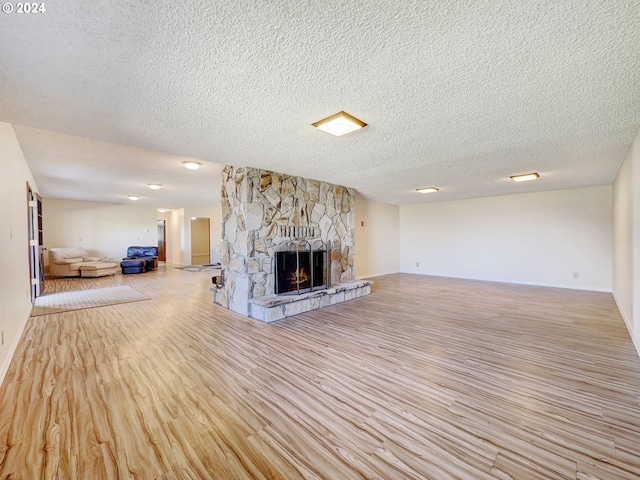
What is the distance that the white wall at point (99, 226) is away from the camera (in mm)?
8578

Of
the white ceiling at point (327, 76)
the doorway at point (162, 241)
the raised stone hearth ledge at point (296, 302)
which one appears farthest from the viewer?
the doorway at point (162, 241)

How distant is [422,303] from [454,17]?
441 cm

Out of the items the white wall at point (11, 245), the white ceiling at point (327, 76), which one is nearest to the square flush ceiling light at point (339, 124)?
the white ceiling at point (327, 76)

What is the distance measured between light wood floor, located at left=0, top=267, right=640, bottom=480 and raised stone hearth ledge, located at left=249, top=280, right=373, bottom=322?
0.23 meters

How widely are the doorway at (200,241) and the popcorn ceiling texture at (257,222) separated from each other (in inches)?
292

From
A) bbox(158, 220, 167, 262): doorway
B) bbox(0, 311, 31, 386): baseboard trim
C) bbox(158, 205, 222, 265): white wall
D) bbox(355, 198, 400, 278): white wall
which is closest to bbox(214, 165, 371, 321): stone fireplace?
bbox(355, 198, 400, 278): white wall

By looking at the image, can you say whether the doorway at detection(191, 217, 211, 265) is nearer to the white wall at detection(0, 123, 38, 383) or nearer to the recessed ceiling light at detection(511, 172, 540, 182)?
the white wall at detection(0, 123, 38, 383)

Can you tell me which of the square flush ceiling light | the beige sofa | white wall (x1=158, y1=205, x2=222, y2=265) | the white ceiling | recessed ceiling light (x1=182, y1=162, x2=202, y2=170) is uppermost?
recessed ceiling light (x1=182, y1=162, x2=202, y2=170)

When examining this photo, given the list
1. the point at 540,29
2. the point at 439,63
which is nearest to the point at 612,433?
the point at 540,29

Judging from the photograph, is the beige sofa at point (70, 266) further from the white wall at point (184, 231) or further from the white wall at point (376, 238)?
the white wall at point (376, 238)

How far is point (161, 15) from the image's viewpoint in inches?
52.6

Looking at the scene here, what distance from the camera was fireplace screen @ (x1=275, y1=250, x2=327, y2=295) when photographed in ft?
14.7

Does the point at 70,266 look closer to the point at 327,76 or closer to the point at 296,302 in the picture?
the point at 296,302

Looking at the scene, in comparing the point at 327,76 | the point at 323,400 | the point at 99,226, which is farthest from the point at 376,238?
the point at 99,226
